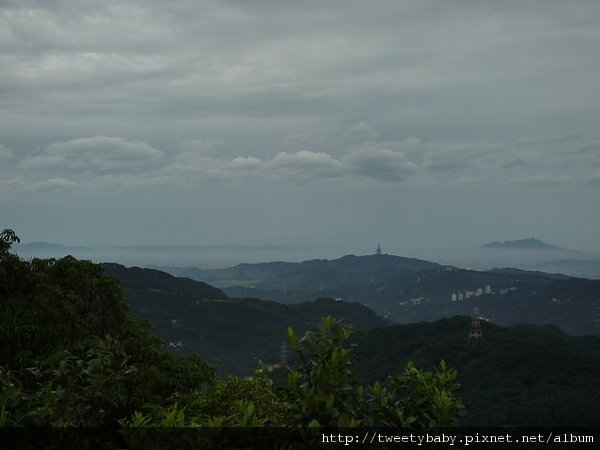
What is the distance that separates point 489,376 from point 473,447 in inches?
4651

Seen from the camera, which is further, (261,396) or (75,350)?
(75,350)

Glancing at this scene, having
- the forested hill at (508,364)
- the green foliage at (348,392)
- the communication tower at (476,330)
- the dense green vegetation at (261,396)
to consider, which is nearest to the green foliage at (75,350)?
the dense green vegetation at (261,396)

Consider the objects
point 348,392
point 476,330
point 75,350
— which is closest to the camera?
point 348,392

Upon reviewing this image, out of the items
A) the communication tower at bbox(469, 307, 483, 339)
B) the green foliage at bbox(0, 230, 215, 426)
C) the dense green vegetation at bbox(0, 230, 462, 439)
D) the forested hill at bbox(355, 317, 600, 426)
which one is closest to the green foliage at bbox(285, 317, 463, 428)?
the dense green vegetation at bbox(0, 230, 462, 439)

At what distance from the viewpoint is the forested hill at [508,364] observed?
83.8 m

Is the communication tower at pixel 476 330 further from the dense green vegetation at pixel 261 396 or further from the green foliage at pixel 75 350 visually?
the dense green vegetation at pixel 261 396

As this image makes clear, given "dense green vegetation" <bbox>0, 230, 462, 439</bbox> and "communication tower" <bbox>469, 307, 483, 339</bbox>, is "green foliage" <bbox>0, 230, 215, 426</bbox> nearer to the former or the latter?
"dense green vegetation" <bbox>0, 230, 462, 439</bbox>

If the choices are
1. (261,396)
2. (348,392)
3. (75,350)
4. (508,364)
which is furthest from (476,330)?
(348,392)

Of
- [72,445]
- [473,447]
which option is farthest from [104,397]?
[473,447]

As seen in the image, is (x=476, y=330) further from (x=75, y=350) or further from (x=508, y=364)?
(x=75, y=350)

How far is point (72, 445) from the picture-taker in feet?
15.1

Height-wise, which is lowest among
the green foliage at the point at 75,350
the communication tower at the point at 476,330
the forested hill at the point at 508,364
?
the forested hill at the point at 508,364

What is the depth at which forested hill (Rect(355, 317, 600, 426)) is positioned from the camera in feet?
275

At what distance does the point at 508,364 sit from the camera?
117 metres
